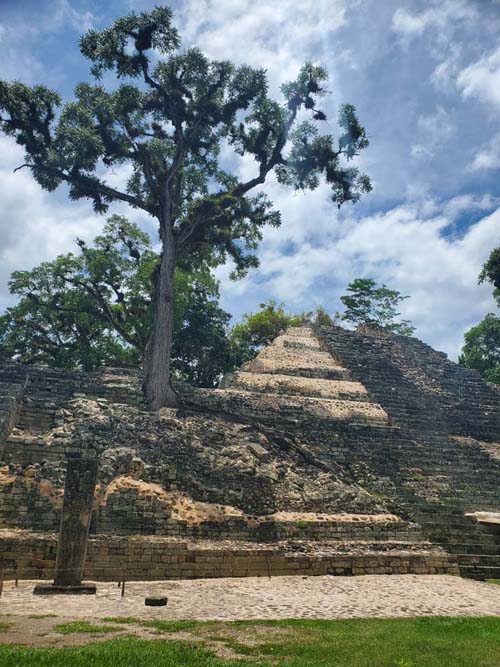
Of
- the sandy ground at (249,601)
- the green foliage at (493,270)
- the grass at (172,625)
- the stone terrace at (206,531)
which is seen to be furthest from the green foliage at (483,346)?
the grass at (172,625)

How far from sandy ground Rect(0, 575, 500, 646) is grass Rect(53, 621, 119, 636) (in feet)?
0.32

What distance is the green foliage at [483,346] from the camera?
3597 centimetres

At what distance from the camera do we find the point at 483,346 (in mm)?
36719

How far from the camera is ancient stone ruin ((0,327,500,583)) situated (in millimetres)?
8531

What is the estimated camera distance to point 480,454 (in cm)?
1443

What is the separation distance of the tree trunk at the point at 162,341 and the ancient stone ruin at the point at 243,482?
49 cm

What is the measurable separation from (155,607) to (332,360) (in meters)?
17.3

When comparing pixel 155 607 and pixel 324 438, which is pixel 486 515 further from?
pixel 155 607

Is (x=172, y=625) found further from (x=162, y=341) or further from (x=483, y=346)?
(x=483, y=346)

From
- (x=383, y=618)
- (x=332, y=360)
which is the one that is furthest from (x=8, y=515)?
(x=332, y=360)

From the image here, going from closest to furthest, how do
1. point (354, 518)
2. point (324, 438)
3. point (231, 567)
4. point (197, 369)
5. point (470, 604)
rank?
point (470, 604) < point (231, 567) < point (354, 518) < point (324, 438) < point (197, 369)

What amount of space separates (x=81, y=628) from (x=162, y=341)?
1101cm

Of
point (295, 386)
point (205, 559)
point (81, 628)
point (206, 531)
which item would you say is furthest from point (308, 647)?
point (295, 386)

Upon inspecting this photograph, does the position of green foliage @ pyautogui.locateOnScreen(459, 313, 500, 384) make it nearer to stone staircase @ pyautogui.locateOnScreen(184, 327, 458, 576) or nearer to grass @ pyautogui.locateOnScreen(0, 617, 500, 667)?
stone staircase @ pyautogui.locateOnScreen(184, 327, 458, 576)
